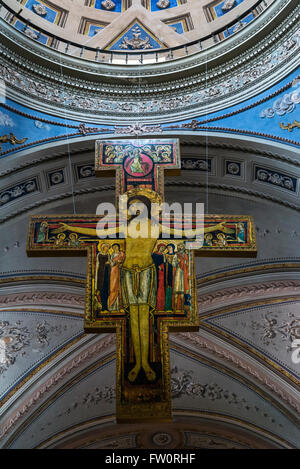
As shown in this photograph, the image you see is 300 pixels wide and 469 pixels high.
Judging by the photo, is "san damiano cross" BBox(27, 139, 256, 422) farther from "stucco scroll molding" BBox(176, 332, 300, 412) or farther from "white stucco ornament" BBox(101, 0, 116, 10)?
"white stucco ornament" BBox(101, 0, 116, 10)

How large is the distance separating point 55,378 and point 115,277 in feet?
19.1

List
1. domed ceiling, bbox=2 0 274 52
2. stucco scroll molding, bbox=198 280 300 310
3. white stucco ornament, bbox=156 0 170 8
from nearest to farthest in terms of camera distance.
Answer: stucco scroll molding, bbox=198 280 300 310
domed ceiling, bbox=2 0 274 52
white stucco ornament, bbox=156 0 170 8

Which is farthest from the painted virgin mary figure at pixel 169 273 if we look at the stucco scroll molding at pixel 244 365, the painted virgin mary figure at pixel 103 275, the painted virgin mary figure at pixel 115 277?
the stucco scroll molding at pixel 244 365

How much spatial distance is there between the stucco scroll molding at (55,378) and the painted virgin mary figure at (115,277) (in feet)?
17.0

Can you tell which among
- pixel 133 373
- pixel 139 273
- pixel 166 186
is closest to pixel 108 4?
pixel 166 186

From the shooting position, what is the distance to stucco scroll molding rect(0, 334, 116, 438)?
430 inches

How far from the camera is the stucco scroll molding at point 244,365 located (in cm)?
1097

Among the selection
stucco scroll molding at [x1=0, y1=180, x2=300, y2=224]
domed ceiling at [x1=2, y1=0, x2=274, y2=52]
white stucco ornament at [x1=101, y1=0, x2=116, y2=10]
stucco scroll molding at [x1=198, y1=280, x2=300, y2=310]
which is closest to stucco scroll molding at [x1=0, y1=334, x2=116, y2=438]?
stucco scroll molding at [x1=198, y1=280, x2=300, y2=310]

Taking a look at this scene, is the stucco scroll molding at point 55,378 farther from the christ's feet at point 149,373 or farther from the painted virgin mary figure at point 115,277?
the christ's feet at point 149,373

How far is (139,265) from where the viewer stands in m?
6.39

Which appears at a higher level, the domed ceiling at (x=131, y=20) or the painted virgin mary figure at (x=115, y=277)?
the domed ceiling at (x=131, y=20)

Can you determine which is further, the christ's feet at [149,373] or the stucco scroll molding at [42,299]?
the stucco scroll molding at [42,299]

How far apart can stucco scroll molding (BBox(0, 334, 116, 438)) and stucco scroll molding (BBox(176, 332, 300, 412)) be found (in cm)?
158

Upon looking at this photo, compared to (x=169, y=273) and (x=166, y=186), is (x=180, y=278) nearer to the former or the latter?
(x=169, y=273)
